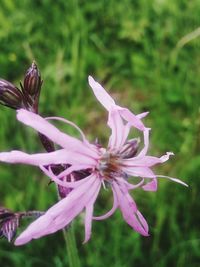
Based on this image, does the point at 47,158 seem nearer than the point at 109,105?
Yes

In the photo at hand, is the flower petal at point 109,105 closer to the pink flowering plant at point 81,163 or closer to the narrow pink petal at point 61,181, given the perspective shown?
the pink flowering plant at point 81,163

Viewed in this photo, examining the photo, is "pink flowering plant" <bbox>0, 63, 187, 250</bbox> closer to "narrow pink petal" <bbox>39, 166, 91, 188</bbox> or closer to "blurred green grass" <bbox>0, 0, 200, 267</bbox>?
"narrow pink petal" <bbox>39, 166, 91, 188</bbox>

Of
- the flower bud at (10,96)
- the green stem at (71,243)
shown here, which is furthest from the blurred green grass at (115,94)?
the flower bud at (10,96)

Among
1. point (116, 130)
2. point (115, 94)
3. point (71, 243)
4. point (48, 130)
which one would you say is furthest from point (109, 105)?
point (115, 94)

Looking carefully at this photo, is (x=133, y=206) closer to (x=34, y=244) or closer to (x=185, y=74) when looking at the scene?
(x=34, y=244)

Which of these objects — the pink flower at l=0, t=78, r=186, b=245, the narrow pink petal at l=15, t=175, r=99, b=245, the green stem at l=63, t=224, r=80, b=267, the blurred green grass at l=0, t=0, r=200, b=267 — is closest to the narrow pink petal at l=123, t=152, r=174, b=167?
the pink flower at l=0, t=78, r=186, b=245

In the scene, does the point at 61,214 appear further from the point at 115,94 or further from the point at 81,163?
the point at 115,94
